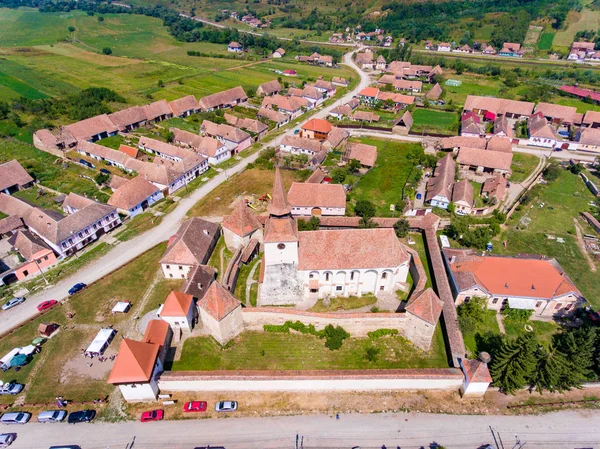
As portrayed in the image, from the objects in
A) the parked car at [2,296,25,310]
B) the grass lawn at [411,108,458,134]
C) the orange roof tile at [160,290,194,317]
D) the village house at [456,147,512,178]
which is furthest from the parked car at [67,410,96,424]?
the grass lawn at [411,108,458,134]

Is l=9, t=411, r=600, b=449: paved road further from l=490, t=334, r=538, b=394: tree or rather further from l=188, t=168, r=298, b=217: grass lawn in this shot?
l=188, t=168, r=298, b=217: grass lawn

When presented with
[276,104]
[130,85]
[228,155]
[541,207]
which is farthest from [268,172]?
[130,85]

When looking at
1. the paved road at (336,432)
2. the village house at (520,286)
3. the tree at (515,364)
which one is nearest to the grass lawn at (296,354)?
the tree at (515,364)

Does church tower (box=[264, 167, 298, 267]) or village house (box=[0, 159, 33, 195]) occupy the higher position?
church tower (box=[264, 167, 298, 267])

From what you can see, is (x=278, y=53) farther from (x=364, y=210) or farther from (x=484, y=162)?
(x=364, y=210)

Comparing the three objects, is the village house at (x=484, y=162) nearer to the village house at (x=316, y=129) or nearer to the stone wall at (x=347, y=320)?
the village house at (x=316, y=129)

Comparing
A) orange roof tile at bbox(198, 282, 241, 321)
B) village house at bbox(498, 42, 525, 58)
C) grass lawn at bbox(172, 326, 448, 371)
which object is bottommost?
grass lawn at bbox(172, 326, 448, 371)

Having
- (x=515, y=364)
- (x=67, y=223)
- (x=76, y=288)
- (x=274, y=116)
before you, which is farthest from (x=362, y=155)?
(x=76, y=288)
